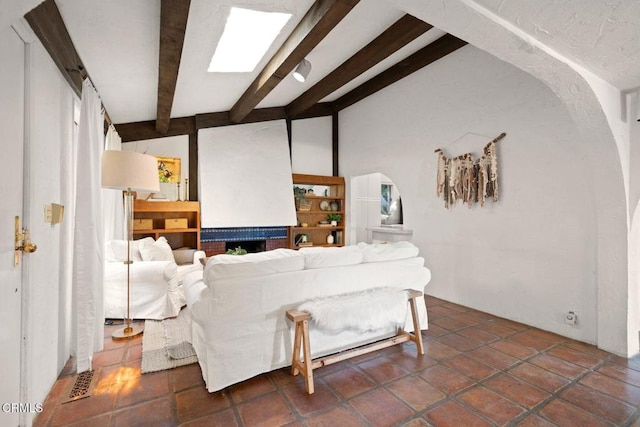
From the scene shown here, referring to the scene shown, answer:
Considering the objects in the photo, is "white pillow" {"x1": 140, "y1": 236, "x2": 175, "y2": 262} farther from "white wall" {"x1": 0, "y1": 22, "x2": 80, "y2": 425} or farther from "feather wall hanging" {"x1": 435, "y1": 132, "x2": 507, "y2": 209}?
"feather wall hanging" {"x1": 435, "y1": 132, "x2": 507, "y2": 209}

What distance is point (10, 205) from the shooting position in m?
1.47

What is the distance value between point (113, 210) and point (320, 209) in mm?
3574

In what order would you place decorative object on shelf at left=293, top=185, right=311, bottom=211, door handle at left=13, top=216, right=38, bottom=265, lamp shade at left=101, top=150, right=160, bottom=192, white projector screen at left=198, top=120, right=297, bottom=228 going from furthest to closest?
decorative object on shelf at left=293, top=185, right=311, bottom=211 < white projector screen at left=198, top=120, right=297, bottom=228 < lamp shade at left=101, top=150, right=160, bottom=192 < door handle at left=13, top=216, right=38, bottom=265

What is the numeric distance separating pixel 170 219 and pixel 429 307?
403 centimetres

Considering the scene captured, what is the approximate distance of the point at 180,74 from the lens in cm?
332

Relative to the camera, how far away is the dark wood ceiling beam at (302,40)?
242cm

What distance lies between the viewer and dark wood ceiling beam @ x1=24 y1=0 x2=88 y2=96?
5.49 feet

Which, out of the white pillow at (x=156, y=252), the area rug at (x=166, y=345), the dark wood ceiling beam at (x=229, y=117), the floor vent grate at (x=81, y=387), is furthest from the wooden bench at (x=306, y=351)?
the dark wood ceiling beam at (x=229, y=117)

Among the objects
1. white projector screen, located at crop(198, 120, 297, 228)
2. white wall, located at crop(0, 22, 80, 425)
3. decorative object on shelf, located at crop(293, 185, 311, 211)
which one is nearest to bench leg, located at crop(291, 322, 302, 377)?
white wall, located at crop(0, 22, 80, 425)

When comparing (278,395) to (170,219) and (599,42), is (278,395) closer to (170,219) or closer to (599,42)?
(599,42)

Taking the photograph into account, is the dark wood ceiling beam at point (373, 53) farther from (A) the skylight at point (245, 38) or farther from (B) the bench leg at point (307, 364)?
(B) the bench leg at point (307, 364)

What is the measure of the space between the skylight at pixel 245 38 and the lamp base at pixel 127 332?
2.80 metres

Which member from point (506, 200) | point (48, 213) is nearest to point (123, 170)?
point (48, 213)

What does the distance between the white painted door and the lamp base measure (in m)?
1.35
